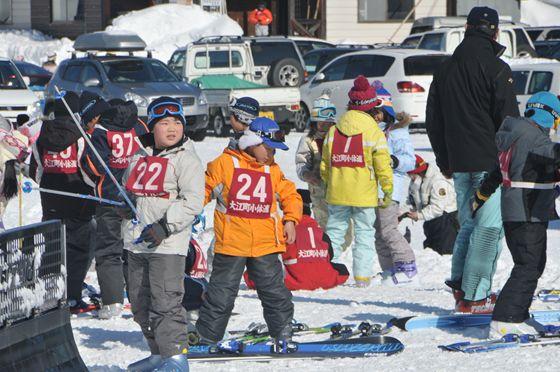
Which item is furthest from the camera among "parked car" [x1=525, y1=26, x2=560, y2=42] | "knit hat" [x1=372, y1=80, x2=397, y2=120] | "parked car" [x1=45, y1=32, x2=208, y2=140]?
"parked car" [x1=525, y1=26, x2=560, y2=42]

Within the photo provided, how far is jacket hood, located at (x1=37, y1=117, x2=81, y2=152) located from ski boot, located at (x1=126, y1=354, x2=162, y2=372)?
A: 2.43m

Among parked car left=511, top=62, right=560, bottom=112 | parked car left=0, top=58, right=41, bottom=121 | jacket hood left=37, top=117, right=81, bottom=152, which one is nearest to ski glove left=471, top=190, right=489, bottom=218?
jacket hood left=37, top=117, right=81, bottom=152

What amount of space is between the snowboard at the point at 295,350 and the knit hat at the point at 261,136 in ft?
3.78

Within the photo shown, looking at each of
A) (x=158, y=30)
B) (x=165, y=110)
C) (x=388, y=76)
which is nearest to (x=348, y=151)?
(x=165, y=110)

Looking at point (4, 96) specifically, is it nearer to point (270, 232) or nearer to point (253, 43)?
point (253, 43)

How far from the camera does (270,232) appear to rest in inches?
287

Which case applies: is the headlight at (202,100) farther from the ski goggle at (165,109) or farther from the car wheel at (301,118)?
the ski goggle at (165,109)

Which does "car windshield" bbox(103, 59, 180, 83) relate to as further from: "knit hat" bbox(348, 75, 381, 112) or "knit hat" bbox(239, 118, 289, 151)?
"knit hat" bbox(239, 118, 289, 151)

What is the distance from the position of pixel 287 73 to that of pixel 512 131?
18.2 meters

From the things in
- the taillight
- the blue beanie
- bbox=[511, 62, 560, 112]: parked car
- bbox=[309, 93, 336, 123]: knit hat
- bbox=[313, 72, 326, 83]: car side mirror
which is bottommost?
the taillight

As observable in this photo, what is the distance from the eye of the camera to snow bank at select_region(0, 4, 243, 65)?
37031mm

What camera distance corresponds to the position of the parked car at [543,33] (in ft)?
107

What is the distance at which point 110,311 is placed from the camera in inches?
348

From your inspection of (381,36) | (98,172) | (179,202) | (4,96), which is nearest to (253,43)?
(4,96)
